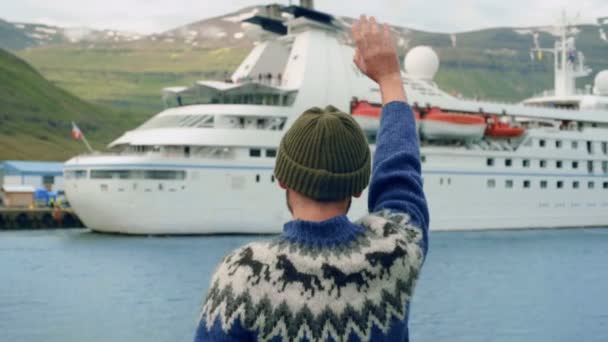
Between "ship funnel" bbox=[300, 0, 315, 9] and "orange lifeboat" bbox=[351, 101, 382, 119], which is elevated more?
"ship funnel" bbox=[300, 0, 315, 9]

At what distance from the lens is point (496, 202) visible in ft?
125

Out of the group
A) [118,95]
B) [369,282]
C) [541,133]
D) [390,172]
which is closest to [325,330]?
[369,282]

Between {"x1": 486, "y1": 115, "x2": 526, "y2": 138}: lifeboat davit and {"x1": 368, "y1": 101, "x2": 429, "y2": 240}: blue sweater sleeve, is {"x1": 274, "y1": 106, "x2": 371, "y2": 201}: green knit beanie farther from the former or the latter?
{"x1": 486, "y1": 115, "x2": 526, "y2": 138}: lifeboat davit

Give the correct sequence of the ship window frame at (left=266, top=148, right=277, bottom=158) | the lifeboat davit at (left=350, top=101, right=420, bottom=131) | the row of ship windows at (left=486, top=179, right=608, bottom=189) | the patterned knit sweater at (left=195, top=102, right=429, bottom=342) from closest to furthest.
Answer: the patterned knit sweater at (left=195, top=102, right=429, bottom=342)
the ship window frame at (left=266, top=148, right=277, bottom=158)
the lifeboat davit at (left=350, top=101, right=420, bottom=131)
the row of ship windows at (left=486, top=179, right=608, bottom=189)

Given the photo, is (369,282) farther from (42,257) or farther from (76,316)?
(42,257)

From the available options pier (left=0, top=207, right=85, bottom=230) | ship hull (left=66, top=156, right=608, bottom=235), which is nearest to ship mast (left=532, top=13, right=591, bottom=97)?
ship hull (left=66, top=156, right=608, bottom=235)

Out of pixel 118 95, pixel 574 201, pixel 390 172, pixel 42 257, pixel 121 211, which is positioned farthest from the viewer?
pixel 118 95

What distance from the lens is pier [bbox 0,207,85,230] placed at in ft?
132

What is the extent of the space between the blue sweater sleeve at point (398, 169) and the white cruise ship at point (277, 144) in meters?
29.1

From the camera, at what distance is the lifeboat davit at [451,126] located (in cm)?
3672

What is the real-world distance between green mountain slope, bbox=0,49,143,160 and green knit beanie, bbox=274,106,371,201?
9353cm

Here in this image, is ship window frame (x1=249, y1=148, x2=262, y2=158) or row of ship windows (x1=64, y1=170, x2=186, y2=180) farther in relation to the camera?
ship window frame (x1=249, y1=148, x2=262, y2=158)

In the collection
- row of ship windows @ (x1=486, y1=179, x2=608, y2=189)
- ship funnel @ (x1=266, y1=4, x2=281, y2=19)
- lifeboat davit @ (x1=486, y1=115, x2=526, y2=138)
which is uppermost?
ship funnel @ (x1=266, y1=4, x2=281, y2=19)

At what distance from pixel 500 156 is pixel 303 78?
9386 millimetres
